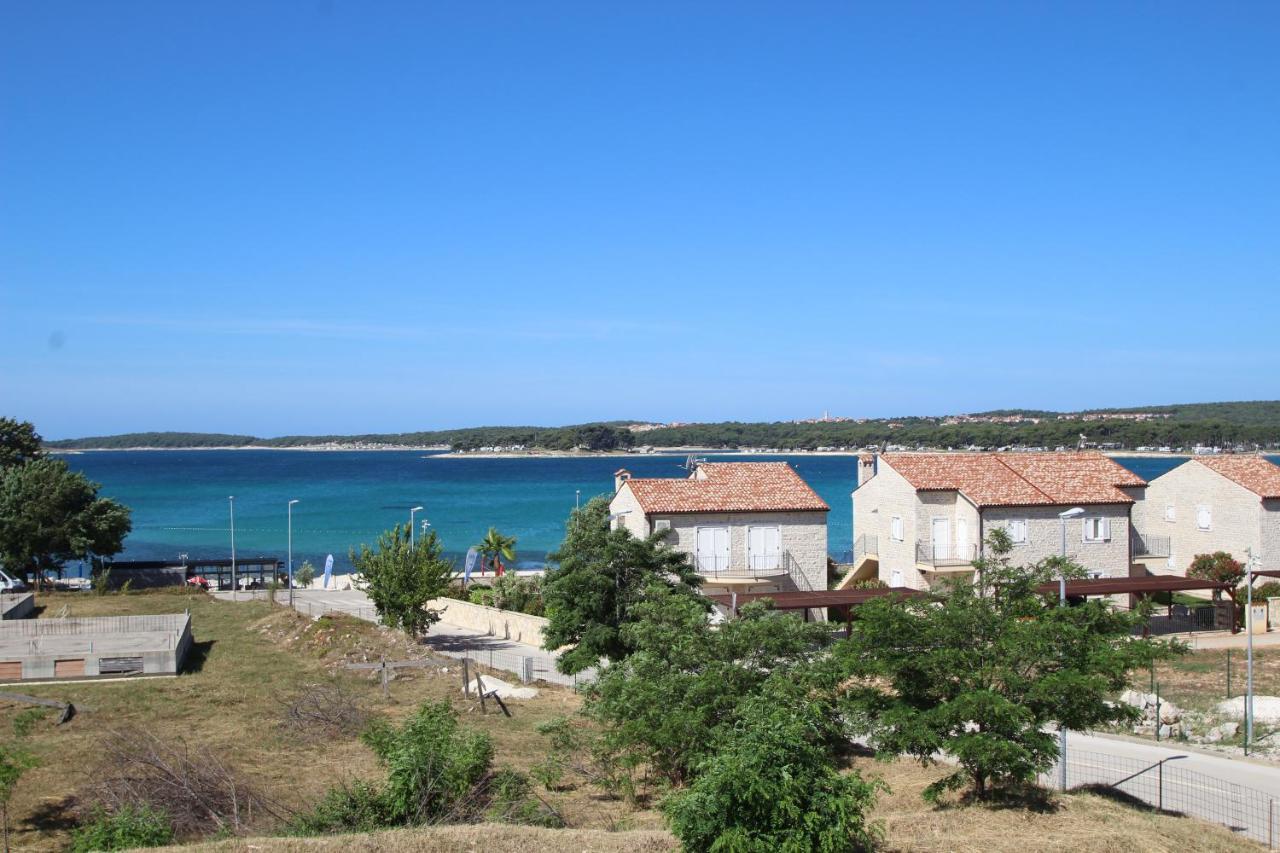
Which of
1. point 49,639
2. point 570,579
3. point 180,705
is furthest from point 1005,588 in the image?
point 49,639

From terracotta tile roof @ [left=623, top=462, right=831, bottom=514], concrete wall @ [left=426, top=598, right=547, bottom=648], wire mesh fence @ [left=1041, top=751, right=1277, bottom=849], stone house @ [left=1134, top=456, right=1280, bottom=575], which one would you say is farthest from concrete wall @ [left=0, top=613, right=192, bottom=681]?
stone house @ [left=1134, top=456, right=1280, bottom=575]

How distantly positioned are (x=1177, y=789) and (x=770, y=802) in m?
12.7

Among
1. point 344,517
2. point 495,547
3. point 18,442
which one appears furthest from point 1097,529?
point 344,517

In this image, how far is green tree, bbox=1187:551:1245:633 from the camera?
3934cm

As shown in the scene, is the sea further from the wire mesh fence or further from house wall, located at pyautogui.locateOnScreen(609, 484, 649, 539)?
the wire mesh fence

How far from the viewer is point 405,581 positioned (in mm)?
39312

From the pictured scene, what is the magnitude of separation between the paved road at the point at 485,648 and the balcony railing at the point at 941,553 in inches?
626

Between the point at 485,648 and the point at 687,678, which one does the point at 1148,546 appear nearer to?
the point at 485,648

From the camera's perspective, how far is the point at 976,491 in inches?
1683

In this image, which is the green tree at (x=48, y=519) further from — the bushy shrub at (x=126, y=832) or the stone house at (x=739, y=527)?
the bushy shrub at (x=126, y=832)

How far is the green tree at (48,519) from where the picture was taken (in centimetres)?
5653

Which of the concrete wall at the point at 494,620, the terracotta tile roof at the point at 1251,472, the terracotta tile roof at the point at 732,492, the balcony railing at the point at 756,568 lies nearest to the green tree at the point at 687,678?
the concrete wall at the point at 494,620

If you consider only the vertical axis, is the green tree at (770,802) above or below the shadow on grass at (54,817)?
above

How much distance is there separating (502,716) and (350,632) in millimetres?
12987
